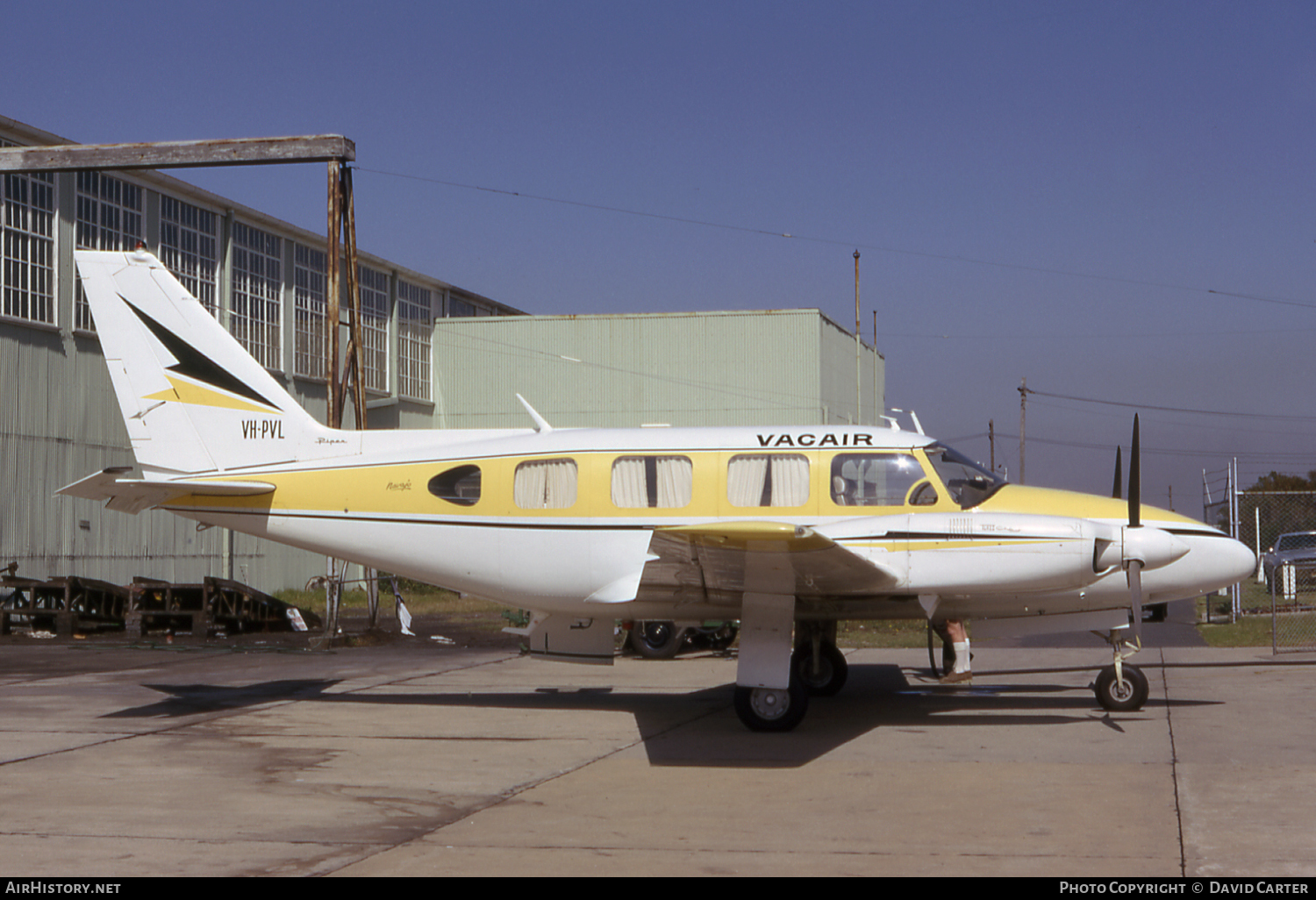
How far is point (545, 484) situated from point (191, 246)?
24406 mm

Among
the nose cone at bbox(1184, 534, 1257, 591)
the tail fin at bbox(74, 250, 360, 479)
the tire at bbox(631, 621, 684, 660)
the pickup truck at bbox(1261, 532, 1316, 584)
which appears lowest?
the tire at bbox(631, 621, 684, 660)

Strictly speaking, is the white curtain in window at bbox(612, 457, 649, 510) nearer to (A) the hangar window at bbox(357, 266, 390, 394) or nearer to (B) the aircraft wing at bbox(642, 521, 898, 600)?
(B) the aircraft wing at bbox(642, 521, 898, 600)

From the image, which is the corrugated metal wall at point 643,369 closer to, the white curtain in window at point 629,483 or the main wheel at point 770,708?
the white curtain in window at point 629,483

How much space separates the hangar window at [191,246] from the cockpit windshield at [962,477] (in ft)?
82.6

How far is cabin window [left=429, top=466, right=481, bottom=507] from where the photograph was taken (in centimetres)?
1273

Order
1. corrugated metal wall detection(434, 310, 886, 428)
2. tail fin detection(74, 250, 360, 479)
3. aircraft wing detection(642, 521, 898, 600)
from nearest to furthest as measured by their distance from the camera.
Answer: aircraft wing detection(642, 521, 898, 600), tail fin detection(74, 250, 360, 479), corrugated metal wall detection(434, 310, 886, 428)

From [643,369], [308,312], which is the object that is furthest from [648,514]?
[643,369]

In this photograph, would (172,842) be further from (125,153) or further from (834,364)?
(834,364)

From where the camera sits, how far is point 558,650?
43.5ft

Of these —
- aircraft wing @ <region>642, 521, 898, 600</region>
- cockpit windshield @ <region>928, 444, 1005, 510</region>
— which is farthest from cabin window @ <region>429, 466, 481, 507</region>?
cockpit windshield @ <region>928, 444, 1005, 510</region>

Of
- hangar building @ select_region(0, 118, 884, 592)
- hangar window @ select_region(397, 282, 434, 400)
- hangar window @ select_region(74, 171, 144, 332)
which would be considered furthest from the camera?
hangar window @ select_region(397, 282, 434, 400)

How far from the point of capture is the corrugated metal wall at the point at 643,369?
1710 inches

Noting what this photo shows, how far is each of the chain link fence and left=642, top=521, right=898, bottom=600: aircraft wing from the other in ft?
32.6

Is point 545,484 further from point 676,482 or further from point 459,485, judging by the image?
point 676,482
